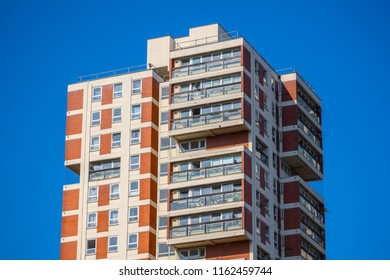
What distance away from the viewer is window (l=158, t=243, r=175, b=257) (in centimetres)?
11006

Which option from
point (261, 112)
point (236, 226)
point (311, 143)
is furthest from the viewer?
point (311, 143)

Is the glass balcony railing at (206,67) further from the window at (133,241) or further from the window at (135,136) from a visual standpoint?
the window at (133,241)

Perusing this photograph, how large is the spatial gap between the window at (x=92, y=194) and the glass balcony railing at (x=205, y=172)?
8.52m

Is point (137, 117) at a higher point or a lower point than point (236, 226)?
higher

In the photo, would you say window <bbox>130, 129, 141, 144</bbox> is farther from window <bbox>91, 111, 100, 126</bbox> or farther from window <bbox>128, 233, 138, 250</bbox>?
window <bbox>128, 233, 138, 250</bbox>

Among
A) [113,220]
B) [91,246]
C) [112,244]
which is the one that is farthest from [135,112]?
[91,246]

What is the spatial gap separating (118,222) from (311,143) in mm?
24034

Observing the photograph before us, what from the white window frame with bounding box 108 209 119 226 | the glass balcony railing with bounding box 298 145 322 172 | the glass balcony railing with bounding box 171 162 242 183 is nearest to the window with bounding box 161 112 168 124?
the glass balcony railing with bounding box 171 162 242 183

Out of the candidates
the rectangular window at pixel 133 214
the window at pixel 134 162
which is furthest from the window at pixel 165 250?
the window at pixel 134 162

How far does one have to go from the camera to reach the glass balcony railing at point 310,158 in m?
121
